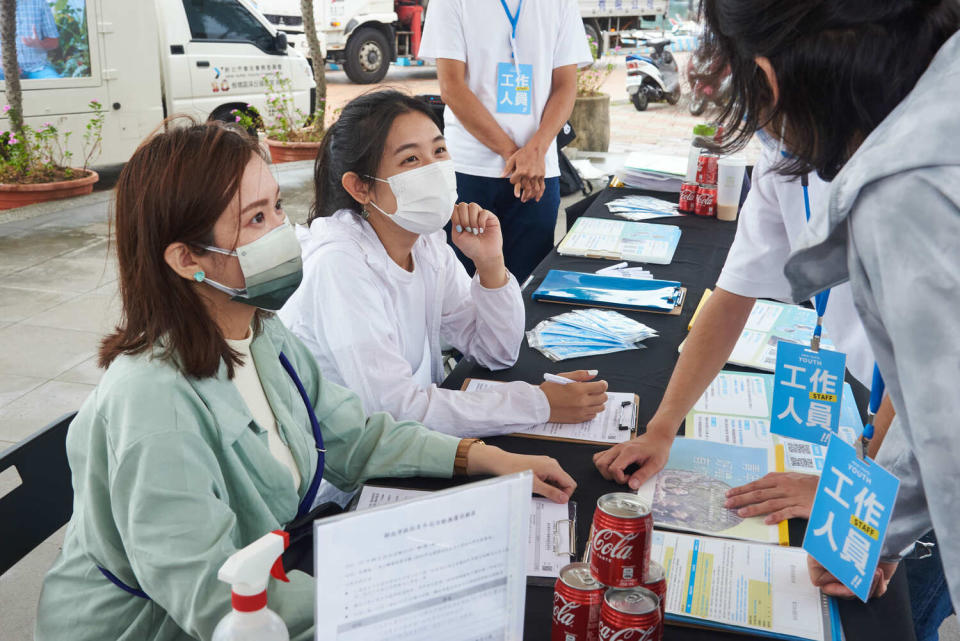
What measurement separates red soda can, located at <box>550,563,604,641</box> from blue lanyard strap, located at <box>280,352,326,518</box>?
56 centimetres

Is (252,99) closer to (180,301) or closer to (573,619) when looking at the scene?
(180,301)

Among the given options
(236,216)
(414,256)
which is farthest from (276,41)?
(236,216)

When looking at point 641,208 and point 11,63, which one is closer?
point 641,208

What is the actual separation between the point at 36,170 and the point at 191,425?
17.8ft

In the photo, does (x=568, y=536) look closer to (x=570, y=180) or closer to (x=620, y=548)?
(x=620, y=548)

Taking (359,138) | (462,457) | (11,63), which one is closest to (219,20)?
(11,63)

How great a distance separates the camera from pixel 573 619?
849mm

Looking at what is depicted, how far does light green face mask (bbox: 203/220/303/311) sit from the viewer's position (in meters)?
1.24

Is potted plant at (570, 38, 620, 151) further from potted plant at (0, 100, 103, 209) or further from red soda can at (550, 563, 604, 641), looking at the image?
red soda can at (550, 563, 604, 641)

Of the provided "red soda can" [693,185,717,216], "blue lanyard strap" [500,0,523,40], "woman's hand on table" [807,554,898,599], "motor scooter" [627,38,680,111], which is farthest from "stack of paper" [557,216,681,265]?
"motor scooter" [627,38,680,111]

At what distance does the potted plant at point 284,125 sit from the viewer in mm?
6879

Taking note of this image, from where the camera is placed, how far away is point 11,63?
17.6 ft

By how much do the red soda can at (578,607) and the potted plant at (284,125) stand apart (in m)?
6.31

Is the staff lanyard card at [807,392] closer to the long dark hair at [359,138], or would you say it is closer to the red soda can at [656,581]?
the red soda can at [656,581]
